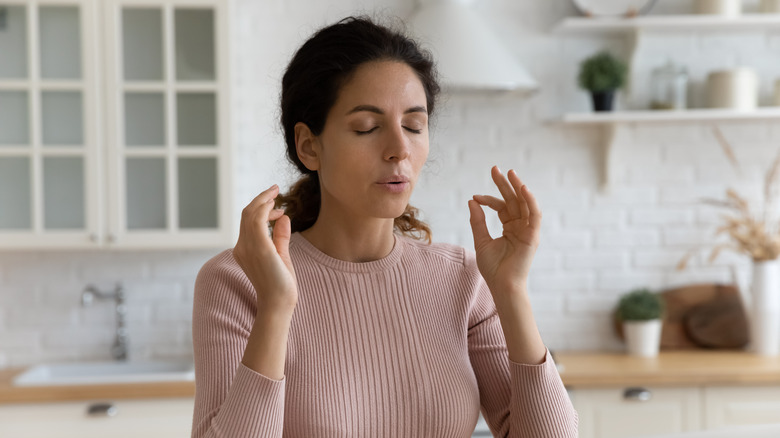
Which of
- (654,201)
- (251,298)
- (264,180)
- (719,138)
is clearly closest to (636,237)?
(654,201)

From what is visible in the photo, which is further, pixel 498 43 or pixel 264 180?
pixel 264 180

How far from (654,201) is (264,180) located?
62.7 inches

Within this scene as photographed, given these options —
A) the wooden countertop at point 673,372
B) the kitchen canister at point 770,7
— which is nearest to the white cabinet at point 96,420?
the wooden countertop at point 673,372

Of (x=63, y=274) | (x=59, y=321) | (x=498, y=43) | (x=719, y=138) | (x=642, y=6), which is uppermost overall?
(x=642, y=6)

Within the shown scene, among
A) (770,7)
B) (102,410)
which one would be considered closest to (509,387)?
(102,410)

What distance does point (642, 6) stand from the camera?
9.99 ft

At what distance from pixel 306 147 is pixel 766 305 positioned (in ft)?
7.43

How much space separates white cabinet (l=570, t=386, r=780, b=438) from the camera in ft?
8.81

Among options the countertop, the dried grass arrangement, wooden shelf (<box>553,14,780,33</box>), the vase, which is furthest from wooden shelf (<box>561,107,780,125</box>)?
the countertop

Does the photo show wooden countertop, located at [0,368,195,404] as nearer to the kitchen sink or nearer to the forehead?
the kitchen sink

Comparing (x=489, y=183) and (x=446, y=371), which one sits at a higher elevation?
(x=489, y=183)

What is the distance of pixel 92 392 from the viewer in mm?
2553

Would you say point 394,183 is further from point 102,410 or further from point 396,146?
point 102,410

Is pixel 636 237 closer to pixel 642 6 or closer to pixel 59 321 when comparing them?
pixel 642 6
